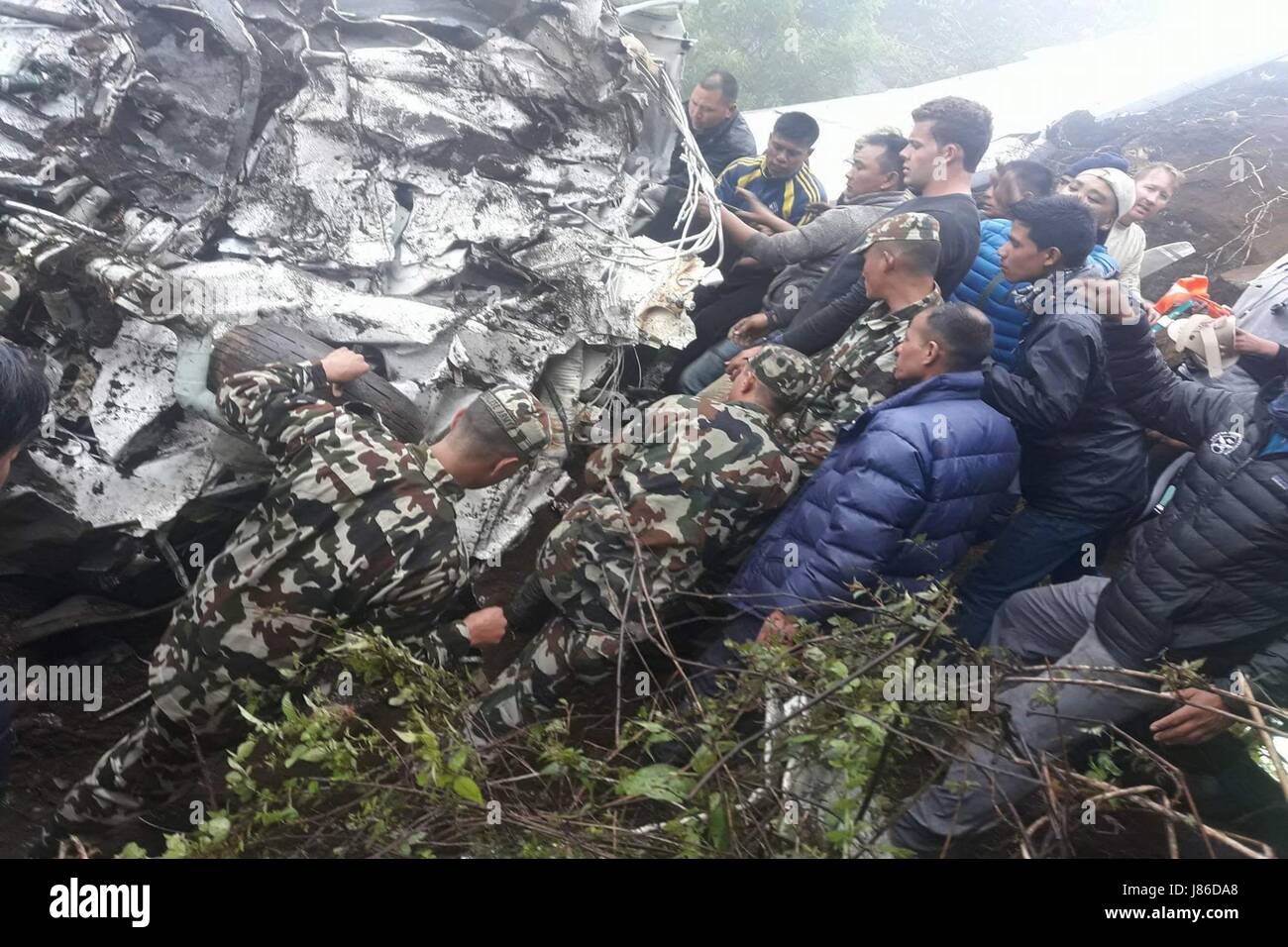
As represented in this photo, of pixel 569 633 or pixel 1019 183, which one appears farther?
pixel 1019 183

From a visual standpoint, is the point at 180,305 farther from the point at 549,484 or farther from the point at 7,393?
the point at 549,484

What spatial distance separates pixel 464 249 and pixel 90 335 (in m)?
1.52

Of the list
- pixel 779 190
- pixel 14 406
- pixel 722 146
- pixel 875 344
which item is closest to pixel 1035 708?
pixel 875 344

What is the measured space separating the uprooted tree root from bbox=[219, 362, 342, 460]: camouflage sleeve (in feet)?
2.12

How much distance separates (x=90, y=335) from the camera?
2932 millimetres

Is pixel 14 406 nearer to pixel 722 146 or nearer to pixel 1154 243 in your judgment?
pixel 722 146

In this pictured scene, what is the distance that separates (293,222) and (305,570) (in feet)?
6.23

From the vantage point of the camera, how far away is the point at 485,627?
8.09 ft

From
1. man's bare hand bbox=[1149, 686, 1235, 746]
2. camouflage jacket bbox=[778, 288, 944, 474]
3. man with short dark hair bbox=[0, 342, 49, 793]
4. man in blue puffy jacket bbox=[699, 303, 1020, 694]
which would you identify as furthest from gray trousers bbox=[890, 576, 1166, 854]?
man with short dark hair bbox=[0, 342, 49, 793]

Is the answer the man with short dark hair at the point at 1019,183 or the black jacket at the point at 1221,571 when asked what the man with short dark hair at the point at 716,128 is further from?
the black jacket at the point at 1221,571

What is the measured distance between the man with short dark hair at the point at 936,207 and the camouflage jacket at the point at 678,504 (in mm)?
935

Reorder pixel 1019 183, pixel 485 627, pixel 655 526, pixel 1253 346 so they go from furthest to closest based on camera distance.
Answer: pixel 1019 183 < pixel 1253 346 < pixel 655 526 < pixel 485 627

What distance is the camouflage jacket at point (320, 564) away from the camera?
222 cm

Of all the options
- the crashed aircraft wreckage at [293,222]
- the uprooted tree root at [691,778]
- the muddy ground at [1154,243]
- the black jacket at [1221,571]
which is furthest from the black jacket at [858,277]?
the uprooted tree root at [691,778]
